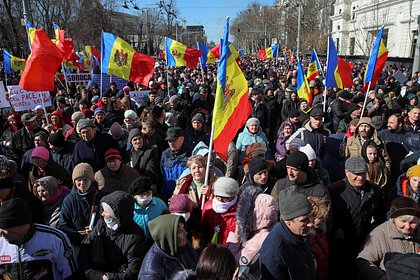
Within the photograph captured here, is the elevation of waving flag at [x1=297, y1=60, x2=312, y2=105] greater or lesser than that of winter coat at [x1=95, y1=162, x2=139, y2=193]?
greater

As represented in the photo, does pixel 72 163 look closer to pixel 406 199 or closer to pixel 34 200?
pixel 34 200

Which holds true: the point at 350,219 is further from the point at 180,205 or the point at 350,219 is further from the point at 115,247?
the point at 115,247

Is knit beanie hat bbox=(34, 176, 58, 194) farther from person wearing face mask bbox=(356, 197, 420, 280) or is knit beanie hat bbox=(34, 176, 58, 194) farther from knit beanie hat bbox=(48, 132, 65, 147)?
person wearing face mask bbox=(356, 197, 420, 280)

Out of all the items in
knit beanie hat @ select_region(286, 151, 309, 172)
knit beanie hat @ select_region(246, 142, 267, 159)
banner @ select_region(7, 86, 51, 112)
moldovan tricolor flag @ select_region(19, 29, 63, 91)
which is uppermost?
moldovan tricolor flag @ select_region(19, 29, 63, 91)

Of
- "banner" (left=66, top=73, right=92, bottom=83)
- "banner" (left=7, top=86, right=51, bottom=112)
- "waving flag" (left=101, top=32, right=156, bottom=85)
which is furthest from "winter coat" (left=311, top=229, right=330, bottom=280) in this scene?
"banner" (left=66, top=73, right=92, bottom=83)

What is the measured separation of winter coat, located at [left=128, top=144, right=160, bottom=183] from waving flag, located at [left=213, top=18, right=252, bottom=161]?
1439 mm

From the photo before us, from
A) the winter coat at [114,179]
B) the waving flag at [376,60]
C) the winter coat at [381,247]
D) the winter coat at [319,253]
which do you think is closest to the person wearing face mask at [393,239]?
the winter coat at [381,247]

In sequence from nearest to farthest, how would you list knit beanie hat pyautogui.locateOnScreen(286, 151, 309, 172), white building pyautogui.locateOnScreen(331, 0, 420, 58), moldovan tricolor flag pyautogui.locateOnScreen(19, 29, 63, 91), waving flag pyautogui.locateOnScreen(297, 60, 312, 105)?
knit beanie hat pyautogui.locateOnScreen(286, 151, 309, 172) → moldovan tricolor flag pyautogui.locateOnScreen(19, 29, 63, 91) → waving flag pyautogui.locateOnScreen(297, 60, 312, 105) → white building pyautogui.locateOnScreen(331, 0, 420, 58)

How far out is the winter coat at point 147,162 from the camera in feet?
15.9

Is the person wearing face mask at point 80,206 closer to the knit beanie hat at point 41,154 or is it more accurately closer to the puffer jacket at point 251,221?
the knit beanie hat at point 41,154

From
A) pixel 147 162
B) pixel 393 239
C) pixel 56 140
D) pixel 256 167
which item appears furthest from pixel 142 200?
pixel 56 140

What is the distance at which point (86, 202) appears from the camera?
3494 mm

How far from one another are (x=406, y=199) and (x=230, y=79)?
2.02 meters

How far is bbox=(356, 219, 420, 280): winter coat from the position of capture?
284 centimetres
